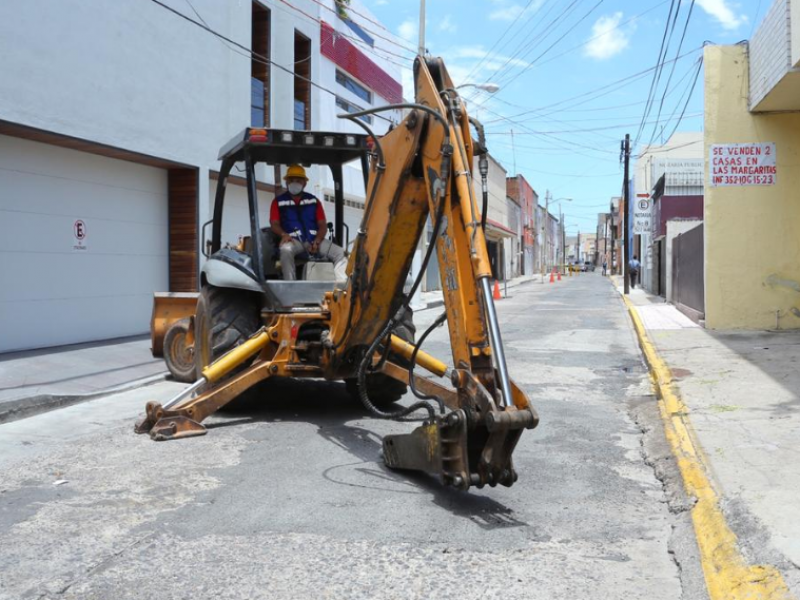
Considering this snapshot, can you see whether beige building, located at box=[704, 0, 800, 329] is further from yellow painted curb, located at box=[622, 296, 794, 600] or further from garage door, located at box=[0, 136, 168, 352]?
garage door, located at box=[0, 136, 168, 352]

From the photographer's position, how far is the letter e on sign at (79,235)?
1266 centimetres

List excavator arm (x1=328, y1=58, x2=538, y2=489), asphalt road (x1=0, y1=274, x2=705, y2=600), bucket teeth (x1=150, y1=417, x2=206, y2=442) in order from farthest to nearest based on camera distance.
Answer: bucket teeth (x1=150, y1=417, x2=206, y2=442) < excavator arm (x1=328, y1=58, x2=538, y2=489) < asphalt road (x1=0, y1=274, x2=705, y2=600)

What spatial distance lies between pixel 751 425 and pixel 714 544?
286cm

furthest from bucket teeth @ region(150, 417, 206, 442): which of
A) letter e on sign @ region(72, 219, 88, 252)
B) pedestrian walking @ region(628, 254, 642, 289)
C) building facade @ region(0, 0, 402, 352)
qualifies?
pedestrian walking @ region(628, 254, 642, 289)

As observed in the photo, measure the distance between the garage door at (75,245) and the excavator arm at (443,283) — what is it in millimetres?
6907

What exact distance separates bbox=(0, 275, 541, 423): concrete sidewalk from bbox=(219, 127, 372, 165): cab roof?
332 cm

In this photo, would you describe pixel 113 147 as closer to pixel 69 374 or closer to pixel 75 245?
pixel 75 245

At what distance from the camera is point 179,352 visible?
10.2 meters

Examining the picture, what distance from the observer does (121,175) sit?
13.9 metres

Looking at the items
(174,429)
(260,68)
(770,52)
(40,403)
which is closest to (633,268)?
(260,68)

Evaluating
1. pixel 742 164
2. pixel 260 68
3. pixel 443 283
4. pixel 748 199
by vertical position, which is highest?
pixel 260 68

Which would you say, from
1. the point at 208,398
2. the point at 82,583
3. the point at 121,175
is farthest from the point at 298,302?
the point at 121,175

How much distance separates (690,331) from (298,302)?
387 inches

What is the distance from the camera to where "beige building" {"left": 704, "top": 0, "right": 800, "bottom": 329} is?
559 inches
